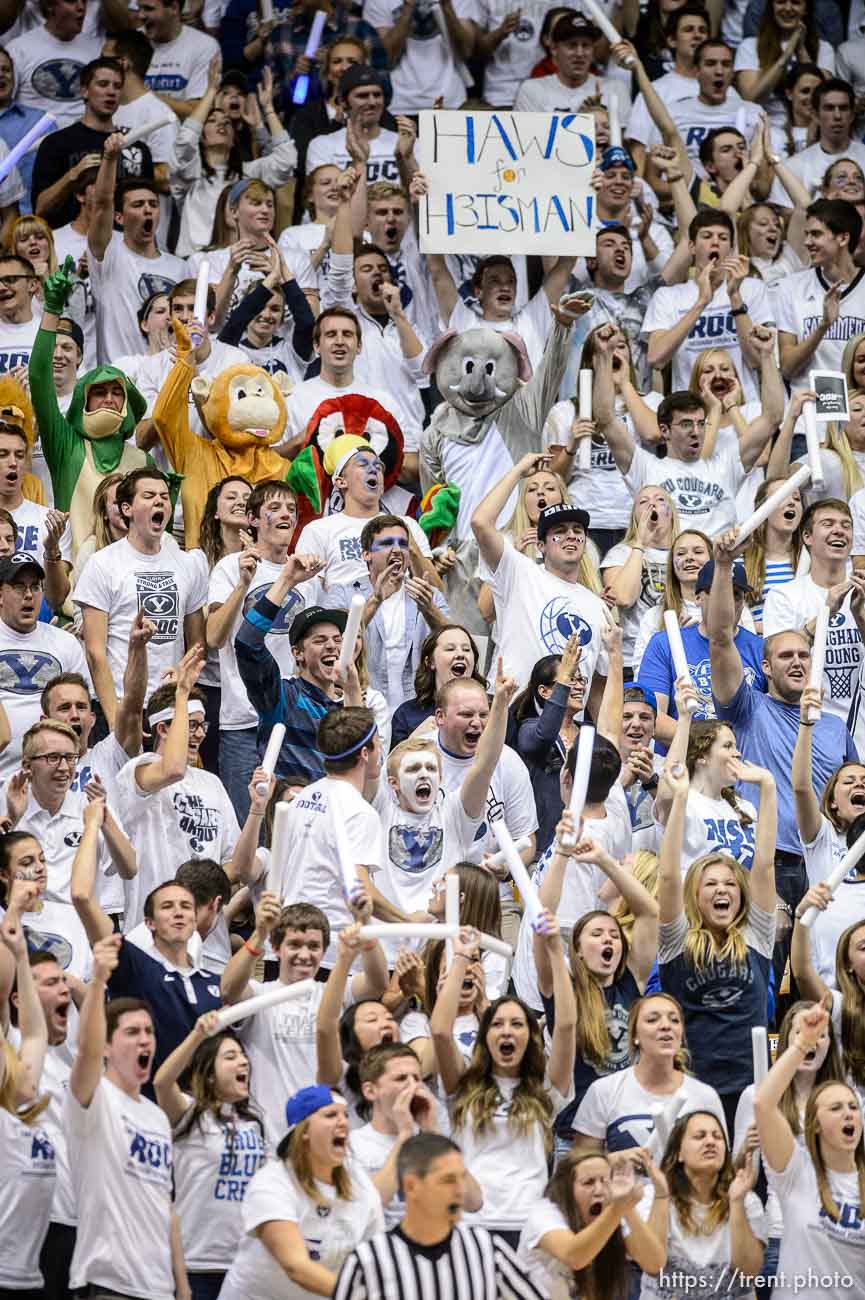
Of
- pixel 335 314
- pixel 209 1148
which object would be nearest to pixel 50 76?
pixel 335 314

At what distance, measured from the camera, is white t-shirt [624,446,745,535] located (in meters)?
12.0

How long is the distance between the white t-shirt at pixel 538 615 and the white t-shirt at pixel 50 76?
4.98 m

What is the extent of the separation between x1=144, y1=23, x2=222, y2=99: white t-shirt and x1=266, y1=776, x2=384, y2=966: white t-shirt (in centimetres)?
663

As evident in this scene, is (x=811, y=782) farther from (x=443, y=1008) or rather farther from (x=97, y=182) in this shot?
(x=97, y=182)

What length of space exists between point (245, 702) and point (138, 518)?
0.85 meters

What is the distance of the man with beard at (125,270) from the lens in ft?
42.7

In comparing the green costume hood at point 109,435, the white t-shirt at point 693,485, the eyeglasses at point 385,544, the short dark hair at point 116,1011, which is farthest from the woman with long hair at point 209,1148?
the white t-shirt at point 693,485

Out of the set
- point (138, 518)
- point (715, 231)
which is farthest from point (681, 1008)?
point (715, 231)

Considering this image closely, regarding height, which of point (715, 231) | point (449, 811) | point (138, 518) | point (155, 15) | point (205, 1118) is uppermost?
point (155, 15)

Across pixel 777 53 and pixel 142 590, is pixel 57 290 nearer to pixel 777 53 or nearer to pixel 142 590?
pixel 142 590

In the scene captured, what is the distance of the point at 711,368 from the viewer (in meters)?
12.5

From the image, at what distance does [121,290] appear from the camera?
1302 centimetres

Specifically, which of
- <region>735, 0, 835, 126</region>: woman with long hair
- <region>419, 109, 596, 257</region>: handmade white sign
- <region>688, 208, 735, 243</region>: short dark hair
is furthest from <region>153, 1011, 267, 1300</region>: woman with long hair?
<region>735, 0, 835, 126</region>: woman with long hair

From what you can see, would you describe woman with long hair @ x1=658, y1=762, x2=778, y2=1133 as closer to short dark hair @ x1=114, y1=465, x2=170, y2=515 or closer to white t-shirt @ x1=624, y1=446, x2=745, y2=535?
short dark hair @ x1=114, y1=465, x2=170, y2=515
